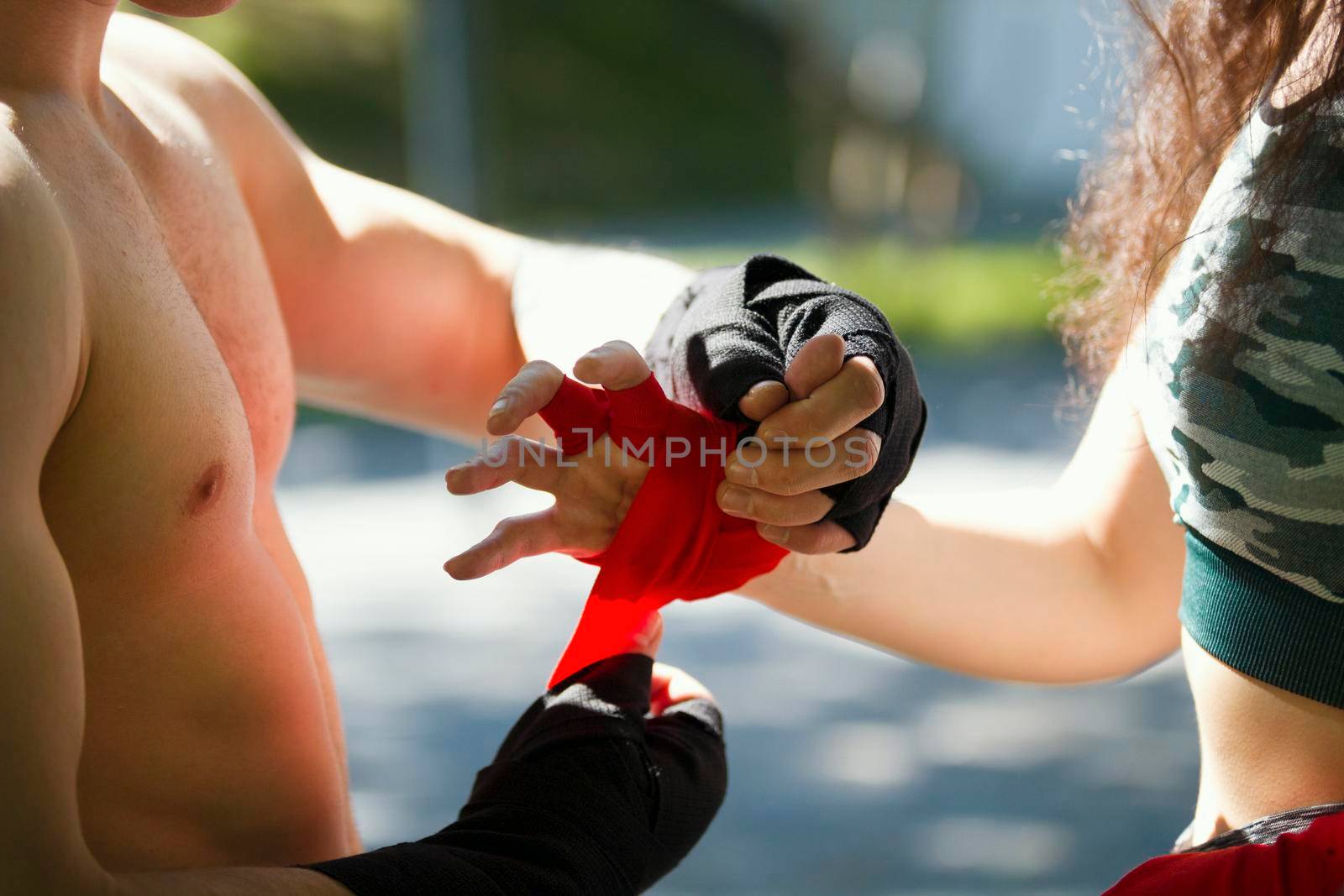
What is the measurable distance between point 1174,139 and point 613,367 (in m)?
0.47

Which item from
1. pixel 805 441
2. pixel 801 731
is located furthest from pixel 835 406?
pixel 801 731

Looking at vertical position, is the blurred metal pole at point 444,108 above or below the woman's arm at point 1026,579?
below

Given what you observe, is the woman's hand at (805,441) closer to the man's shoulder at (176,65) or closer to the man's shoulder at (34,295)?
the man's shoulder at (34,295)

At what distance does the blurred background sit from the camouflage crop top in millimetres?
358

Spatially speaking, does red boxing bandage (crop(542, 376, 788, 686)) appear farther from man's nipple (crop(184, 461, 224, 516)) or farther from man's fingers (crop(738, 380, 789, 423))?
man's nipple (crop(184, 461, 224, 516))

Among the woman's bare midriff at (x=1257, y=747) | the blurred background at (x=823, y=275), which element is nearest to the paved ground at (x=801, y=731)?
the blurred background at (x=823, y=275)

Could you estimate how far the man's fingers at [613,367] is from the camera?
704 mm

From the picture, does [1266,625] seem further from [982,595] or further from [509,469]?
[509,469]

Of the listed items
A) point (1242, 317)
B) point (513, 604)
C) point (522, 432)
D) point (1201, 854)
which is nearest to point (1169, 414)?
point (1242, 317)

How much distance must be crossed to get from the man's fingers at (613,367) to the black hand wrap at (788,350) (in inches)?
1.7

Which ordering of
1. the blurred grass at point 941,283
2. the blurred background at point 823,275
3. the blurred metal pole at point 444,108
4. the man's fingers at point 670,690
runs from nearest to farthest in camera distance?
1. the man's fingers at point 670,690
2. the blurred background at point 823,275
3. the blurred metal pole at point 444,108
4. the blurred grass at point 941,283

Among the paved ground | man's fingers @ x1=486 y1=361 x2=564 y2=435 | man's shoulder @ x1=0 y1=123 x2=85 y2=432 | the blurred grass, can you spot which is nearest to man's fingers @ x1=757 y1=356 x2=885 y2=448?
man's fingers @ x1=486 y1=361 x2=564 y2=435

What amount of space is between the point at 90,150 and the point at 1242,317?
0.64m

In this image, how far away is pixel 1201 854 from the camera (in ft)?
2.22
